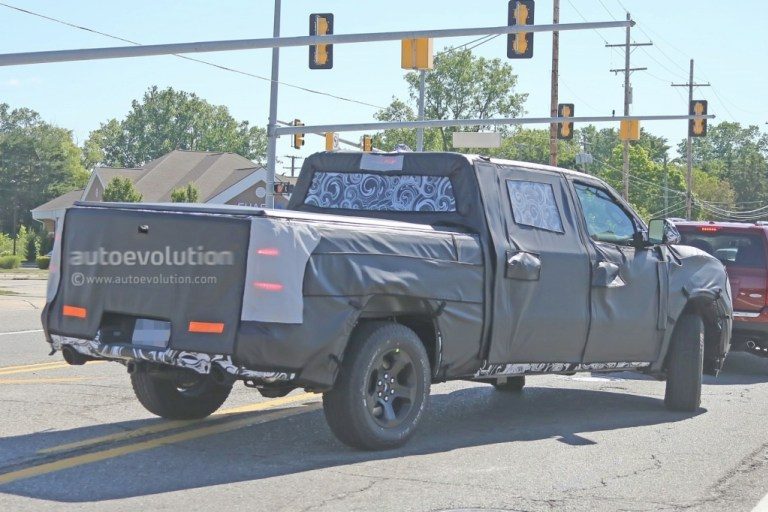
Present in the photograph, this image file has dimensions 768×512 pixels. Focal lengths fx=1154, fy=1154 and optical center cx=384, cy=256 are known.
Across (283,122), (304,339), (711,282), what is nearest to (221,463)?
(304,339)

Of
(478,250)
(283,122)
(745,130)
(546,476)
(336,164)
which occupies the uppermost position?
(745,130)

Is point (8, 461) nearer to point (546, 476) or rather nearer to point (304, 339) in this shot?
point (304, 339)

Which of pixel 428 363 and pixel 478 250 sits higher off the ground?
pixel 478 250

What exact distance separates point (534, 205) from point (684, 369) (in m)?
2.39

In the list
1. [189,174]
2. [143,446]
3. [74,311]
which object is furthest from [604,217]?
[189,174]

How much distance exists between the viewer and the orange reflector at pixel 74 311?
7459 mm

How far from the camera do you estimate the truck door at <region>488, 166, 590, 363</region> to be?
8.39 meters

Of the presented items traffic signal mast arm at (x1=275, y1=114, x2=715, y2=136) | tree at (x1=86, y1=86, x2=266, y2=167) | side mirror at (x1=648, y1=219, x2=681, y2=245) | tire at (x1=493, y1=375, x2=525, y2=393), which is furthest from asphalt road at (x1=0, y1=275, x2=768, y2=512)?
tree at (x1=86, y1=86, x2=266, y2=167)

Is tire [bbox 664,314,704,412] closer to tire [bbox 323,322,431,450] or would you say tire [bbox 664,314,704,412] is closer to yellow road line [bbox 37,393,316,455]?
yellow road line [bbox 37,393,316,455]

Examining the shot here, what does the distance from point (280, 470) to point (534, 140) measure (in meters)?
96.7

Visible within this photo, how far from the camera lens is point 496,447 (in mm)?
7965

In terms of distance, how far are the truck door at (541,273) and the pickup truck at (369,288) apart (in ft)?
0.05

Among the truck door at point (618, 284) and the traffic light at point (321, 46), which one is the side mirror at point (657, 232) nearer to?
the truck door at point (618, 284)

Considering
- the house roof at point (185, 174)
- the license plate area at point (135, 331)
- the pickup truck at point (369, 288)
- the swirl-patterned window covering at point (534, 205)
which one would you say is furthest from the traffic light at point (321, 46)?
the house roof at point (185, 174)
